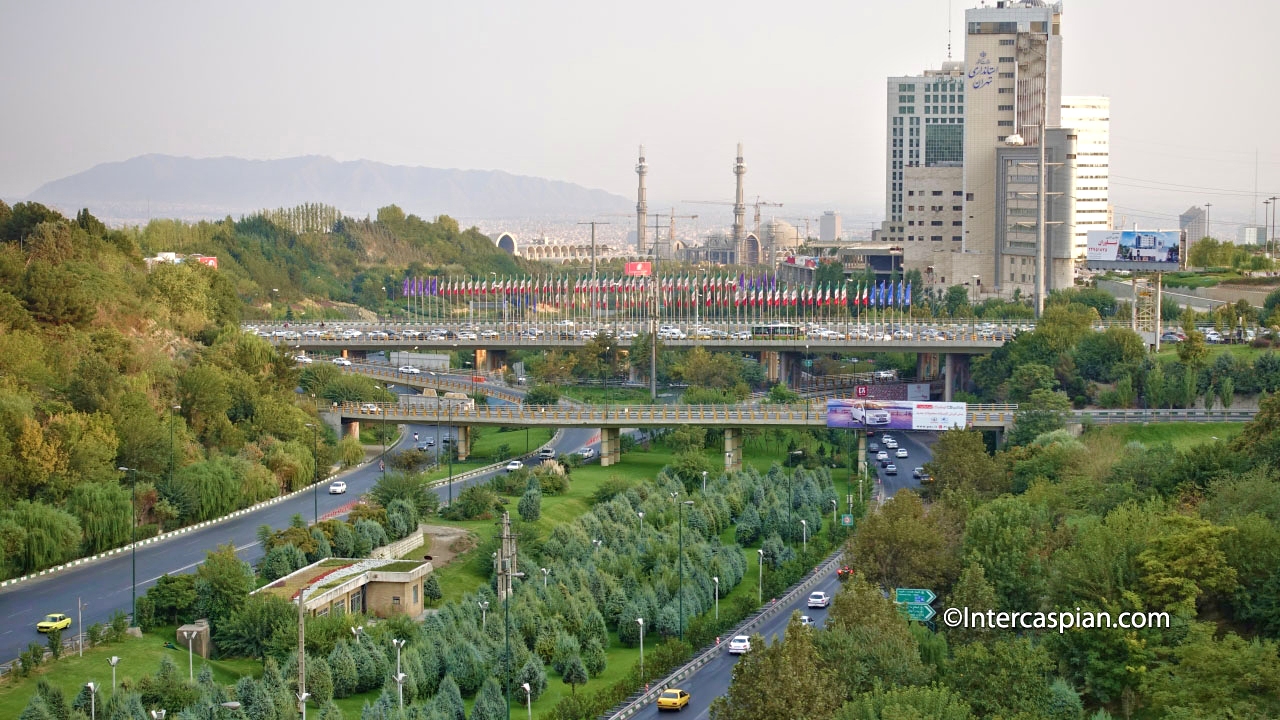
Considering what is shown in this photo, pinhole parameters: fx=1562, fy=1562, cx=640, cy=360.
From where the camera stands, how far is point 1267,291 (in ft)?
307

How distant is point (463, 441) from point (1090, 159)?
3808 inches

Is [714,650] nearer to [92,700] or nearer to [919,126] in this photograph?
[92,700]

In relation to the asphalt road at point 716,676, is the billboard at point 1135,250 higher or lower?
higher

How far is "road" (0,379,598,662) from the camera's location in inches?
1729

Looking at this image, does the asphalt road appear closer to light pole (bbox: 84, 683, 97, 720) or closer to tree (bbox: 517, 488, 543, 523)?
tree (bbox: 517, 488, 543, 523)

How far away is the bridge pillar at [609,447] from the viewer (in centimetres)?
7322

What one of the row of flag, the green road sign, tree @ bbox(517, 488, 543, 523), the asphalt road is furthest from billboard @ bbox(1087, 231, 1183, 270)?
the green road sign

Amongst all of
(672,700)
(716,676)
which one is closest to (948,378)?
(716,676)

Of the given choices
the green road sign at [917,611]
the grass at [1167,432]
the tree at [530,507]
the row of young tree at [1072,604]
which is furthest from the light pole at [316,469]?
the grass at [1167,432]

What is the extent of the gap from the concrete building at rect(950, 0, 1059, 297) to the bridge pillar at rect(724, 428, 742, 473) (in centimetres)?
5887

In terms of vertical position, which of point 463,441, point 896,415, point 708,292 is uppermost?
point 708,292

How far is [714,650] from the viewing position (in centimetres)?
4391

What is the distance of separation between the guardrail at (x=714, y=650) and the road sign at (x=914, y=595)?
558 centimetres

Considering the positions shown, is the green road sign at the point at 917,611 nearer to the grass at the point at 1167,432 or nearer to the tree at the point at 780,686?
the tree at the point at 780,686
